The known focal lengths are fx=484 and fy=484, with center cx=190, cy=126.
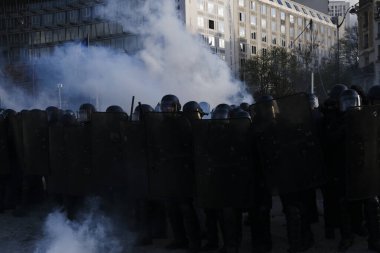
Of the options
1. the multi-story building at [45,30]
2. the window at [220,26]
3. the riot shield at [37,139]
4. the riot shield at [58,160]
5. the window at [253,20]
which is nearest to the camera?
the riot shield at [58,160]

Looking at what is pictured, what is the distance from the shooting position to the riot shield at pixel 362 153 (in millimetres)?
5453

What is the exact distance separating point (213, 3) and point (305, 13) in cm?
3292

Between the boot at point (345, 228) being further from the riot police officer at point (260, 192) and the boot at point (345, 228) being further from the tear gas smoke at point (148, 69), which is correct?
the tear gas smoke at point (148, 69)

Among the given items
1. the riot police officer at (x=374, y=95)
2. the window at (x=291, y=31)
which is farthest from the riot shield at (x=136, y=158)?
the window at (x=291, y=31)

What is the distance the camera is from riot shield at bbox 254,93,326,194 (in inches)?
218

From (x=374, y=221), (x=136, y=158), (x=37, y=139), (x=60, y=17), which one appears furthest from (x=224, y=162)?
(x=60, y=17)

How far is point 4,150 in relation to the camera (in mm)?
8836

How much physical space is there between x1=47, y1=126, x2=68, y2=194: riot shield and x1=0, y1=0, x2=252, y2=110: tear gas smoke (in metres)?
19.8

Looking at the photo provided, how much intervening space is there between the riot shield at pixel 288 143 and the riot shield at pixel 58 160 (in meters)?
3.46

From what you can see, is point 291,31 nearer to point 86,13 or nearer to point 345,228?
point 86,13

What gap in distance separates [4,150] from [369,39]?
5522 cm

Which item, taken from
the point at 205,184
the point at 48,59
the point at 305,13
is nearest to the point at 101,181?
the point at 205,184

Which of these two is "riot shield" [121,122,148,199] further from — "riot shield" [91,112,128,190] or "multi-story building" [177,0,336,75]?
"multi-story building" [177,0,336,75]

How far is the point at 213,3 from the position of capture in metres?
58.6
